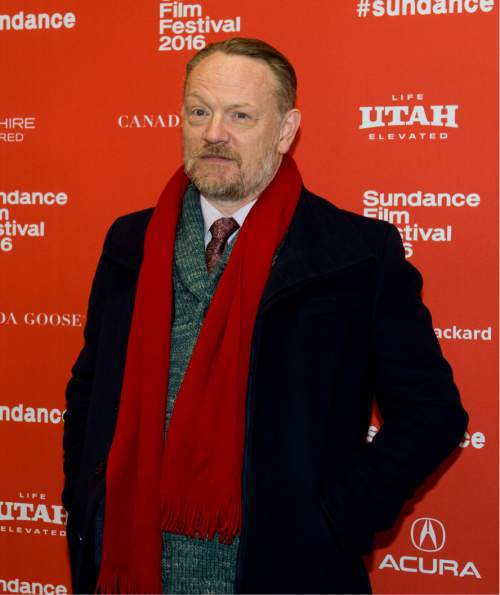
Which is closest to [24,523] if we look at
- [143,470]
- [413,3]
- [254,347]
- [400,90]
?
[143,470]

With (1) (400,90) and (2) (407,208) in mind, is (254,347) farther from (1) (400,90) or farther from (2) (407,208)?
(1) (400,90)

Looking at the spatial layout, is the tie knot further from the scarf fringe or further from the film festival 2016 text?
the film festival 2016 text

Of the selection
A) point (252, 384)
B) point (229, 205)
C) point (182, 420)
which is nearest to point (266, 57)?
point (229, 205)

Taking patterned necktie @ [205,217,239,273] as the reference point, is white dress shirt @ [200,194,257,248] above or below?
above

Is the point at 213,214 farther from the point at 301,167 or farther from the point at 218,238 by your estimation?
the point at 301,167

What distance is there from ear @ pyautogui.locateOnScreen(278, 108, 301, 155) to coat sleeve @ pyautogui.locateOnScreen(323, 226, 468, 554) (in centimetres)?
41

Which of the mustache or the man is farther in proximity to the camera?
the mustache

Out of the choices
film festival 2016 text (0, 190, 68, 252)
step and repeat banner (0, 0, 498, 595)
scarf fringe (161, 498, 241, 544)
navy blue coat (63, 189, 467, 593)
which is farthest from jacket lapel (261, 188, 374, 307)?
film festival 2016 text (0, 190, 68, 252)

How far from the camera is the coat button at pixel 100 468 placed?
6.70 ft

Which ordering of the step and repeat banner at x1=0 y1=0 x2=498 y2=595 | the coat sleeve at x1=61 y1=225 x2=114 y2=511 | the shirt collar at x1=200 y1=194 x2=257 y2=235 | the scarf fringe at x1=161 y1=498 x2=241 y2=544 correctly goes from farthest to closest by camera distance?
the step and repeat banner at x1=0 y1=0 x2=498 y2=595, the coat sleeve at x1=61 y1=225 x2=114 y2=511, the shirt collar at x1=200 y1=194 x2=257 y2=235, the scarf fringe at x1=161 y1=498 x2=241 y2=544

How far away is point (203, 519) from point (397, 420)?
0.53 metres

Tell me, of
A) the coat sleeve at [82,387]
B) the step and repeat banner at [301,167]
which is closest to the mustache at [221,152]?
the coat sleeve at [82,387]

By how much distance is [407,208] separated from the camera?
260cm

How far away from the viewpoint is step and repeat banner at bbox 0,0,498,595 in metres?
2.55
